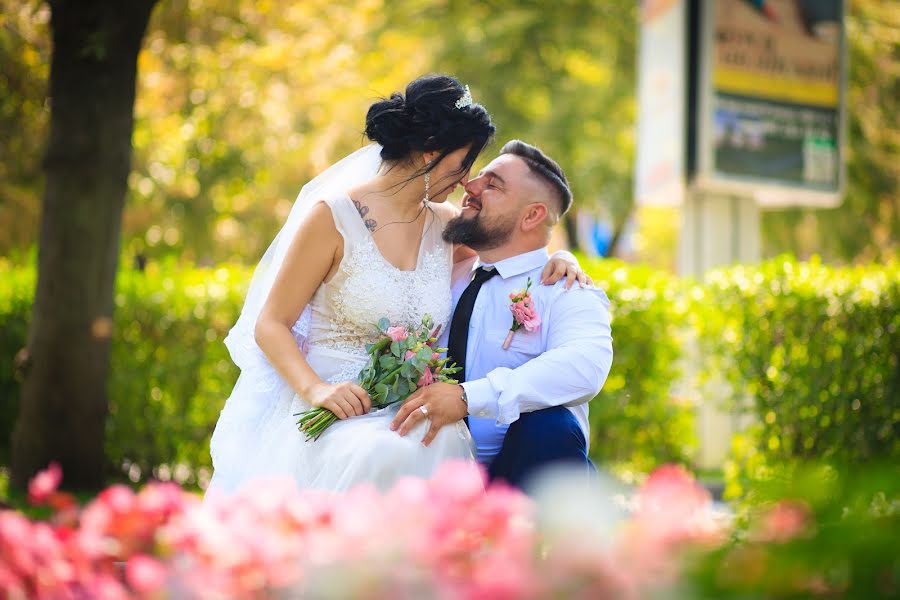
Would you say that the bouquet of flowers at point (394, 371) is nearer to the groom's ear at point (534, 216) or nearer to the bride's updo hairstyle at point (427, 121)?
the bride's updo hairstyle at point (427, 121)

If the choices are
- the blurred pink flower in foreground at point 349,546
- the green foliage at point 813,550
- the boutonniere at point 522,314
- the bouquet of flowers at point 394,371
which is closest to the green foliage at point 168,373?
the boutonniere at point 522,314

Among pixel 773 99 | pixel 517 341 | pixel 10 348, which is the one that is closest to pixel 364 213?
pixel 517 341

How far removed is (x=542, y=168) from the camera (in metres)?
4.78

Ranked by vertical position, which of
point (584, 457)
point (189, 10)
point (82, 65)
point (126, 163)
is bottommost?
point (584, 457)

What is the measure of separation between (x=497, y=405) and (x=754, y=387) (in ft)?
15.3

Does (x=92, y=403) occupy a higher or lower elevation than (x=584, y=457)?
lower

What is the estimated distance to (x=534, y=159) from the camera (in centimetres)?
479

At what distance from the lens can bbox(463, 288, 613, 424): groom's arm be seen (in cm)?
396

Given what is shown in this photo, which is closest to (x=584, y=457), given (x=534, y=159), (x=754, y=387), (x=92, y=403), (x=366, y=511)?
(x=534, y=159)

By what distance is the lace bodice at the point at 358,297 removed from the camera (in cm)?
418

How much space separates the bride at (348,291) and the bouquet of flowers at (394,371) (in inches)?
2.1

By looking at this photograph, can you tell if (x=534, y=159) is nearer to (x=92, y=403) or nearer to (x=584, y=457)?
(x=584, y=457)

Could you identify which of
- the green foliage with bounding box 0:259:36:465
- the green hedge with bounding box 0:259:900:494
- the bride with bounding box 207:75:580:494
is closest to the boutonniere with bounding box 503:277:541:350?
the bride with bounding box 207:75:580:494

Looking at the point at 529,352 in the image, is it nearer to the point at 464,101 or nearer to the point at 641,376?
the point at 464,101
